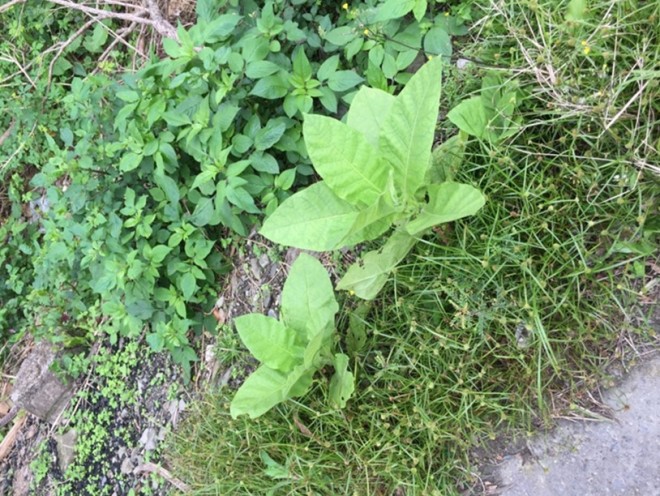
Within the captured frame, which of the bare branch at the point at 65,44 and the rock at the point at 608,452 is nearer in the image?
the rock at the point at 608,452

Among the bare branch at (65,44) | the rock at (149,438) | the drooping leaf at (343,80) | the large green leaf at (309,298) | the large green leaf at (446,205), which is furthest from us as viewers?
the bare branch at (65,44)

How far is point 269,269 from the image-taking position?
116 inches

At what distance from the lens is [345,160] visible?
206 centimetres

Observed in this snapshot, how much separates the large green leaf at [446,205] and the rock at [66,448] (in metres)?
2.64

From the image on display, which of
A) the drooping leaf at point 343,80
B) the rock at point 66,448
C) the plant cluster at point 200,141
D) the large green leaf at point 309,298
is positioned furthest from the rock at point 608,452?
the rock at point 66,448

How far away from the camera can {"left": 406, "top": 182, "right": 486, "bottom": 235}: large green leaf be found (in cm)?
188

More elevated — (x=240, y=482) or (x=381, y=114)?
(x=381, y=114)

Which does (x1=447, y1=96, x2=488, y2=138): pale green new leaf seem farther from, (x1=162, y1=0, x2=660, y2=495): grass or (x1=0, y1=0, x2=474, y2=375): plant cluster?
(x1=0, y1=0, x2=474, y2=375): plant cluster

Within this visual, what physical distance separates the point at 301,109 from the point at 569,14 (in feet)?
3.78

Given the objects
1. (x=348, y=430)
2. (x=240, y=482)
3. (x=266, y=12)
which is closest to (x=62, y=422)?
(x=240, y=482)

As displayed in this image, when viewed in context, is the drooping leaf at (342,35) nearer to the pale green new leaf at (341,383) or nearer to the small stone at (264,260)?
the small stone at (264,260)

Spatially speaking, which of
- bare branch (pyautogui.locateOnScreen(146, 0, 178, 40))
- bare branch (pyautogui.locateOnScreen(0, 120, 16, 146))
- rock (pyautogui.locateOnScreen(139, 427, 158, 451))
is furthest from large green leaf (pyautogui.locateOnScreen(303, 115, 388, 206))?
bare branch (pyautogui.locateOnScreen(0, 120, 16, 146))

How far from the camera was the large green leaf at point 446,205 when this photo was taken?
1882 mm

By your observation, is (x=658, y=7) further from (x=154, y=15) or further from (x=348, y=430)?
(x=154, y=15)
